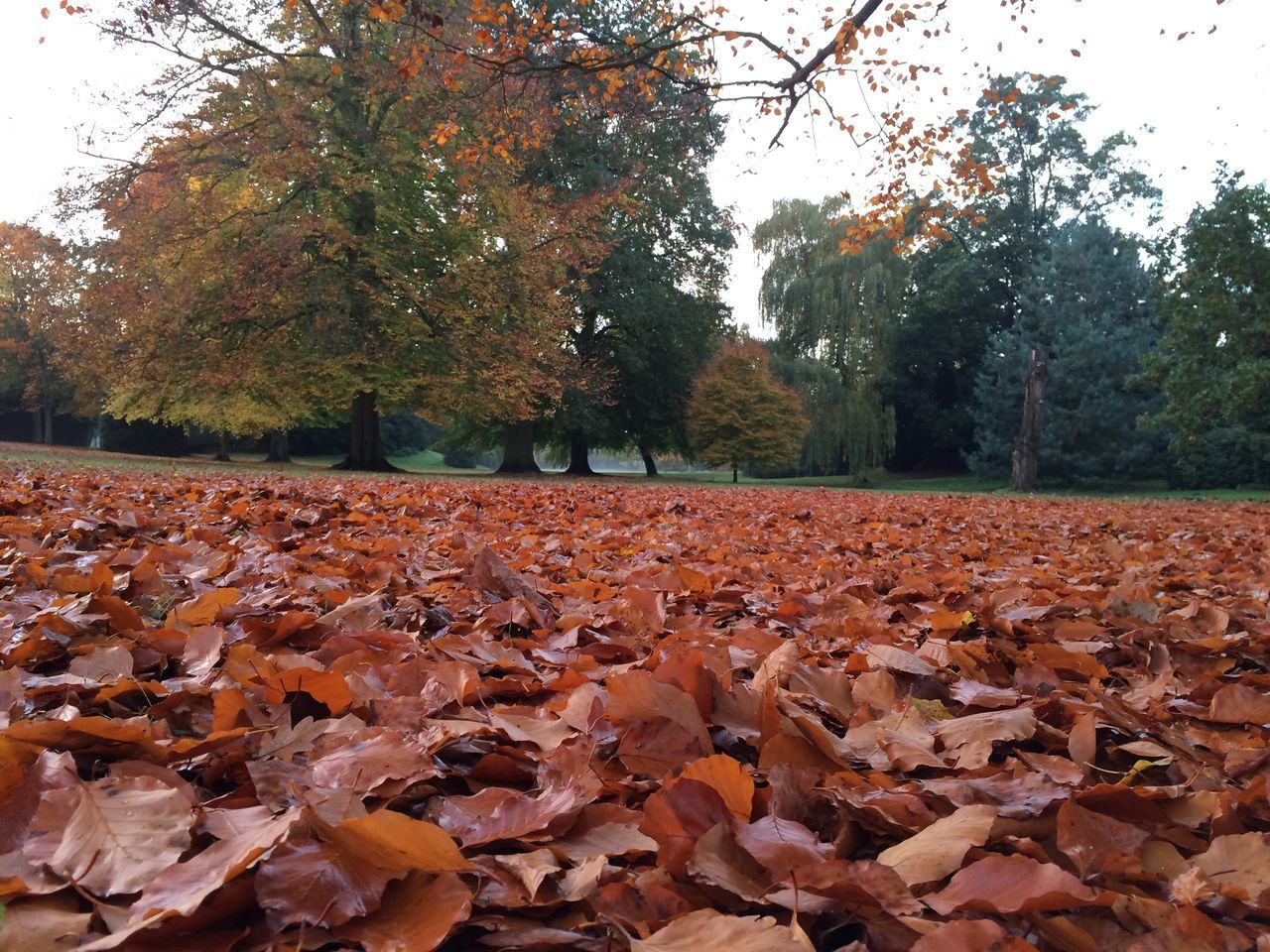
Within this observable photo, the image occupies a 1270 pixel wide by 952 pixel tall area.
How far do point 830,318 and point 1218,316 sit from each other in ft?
34.7

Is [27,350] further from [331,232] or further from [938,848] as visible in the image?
[938,848]

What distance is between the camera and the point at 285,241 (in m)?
14.9

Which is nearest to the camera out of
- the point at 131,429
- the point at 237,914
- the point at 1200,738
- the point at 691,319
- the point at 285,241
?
the point at 237,914

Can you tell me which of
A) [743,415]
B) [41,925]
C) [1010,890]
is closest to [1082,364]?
[743,415]

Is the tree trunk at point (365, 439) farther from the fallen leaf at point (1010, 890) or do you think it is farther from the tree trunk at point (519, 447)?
the fallen leaf at point (1010, 890)

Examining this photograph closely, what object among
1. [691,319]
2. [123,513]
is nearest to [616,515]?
[123,513]

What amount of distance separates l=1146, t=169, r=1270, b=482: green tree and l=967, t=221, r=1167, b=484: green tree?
16.4 ft

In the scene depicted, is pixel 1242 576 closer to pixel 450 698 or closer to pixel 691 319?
Answer: pixel 450 698

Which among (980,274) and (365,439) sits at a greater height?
(980,274)

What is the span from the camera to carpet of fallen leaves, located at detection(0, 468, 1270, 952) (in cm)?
78

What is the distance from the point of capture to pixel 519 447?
22.8 meters

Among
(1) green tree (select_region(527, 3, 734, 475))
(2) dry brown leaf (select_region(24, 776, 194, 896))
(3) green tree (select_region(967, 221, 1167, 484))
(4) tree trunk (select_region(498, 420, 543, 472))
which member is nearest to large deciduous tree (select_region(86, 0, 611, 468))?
(1) green tree (select_region(527, 3, 734, 475))

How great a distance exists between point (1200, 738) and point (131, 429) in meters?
34.3

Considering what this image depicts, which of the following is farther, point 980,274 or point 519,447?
point 980,274
